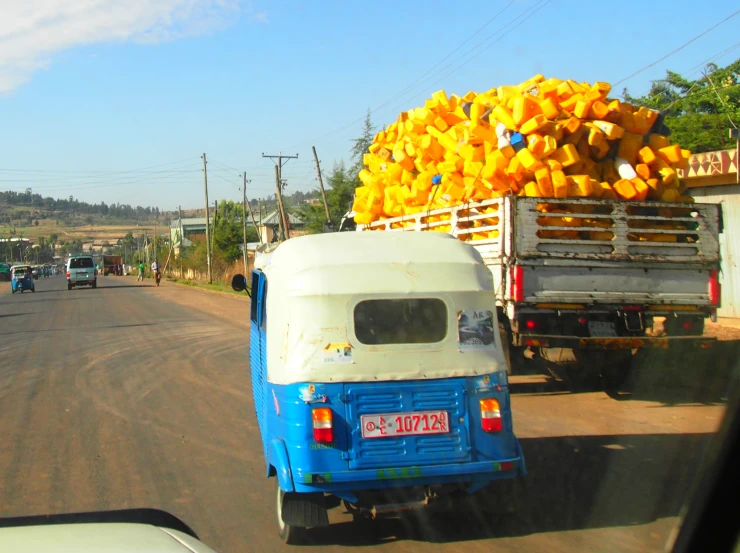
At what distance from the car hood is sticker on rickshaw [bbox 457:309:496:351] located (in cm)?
266

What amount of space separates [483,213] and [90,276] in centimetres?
4146

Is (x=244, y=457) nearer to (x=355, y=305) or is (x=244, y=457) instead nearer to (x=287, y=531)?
(x=287, y=531)

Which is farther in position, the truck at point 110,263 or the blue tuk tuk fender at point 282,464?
the truck at point 110,263

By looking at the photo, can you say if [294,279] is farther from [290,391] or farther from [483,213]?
[483,213]

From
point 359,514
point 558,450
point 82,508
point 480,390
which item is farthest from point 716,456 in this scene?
point 82,508

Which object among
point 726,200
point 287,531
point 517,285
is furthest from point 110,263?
point 287,531

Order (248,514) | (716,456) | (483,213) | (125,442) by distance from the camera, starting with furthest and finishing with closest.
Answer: (483,213) < (125,442) < (248,514) < (716,456)

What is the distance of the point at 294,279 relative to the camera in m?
4.92

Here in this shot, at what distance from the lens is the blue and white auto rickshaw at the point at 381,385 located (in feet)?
15.3

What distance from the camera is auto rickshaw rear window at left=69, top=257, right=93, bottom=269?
4581 centimetres

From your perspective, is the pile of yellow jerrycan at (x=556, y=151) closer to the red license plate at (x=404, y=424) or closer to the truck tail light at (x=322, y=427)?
the red license plate at (x=404, y=424)

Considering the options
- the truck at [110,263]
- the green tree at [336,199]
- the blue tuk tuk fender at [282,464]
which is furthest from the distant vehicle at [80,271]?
the truck at [110,263]

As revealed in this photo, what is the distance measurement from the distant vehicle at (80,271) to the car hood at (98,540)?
4570 centimetres

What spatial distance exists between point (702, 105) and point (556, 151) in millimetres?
17270
